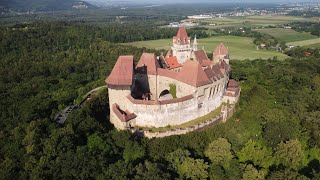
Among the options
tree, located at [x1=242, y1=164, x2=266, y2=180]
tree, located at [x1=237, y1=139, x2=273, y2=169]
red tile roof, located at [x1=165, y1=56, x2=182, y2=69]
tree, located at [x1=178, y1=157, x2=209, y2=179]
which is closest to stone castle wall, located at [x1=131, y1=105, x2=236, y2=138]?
tree, located at [x1=237, y1=139, x2=273, y2=169]

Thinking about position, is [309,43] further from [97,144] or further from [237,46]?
[97,144]

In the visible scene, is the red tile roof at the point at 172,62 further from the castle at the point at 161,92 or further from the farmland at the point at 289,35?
the farmland at the point at 289,35

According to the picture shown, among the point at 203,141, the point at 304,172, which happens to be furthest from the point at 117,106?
the point at 304,172

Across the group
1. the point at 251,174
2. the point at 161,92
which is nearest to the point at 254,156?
the point at 251,174

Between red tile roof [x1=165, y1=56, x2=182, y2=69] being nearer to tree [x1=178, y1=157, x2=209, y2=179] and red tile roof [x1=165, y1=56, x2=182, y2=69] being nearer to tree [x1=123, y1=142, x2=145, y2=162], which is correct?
tree [x1=123, y1=142, x2=145, y2=162]

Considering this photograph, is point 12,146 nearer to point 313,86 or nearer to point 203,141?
point 203,141

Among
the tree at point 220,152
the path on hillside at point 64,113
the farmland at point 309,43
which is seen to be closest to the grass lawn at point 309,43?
the farmland at point 309,43
